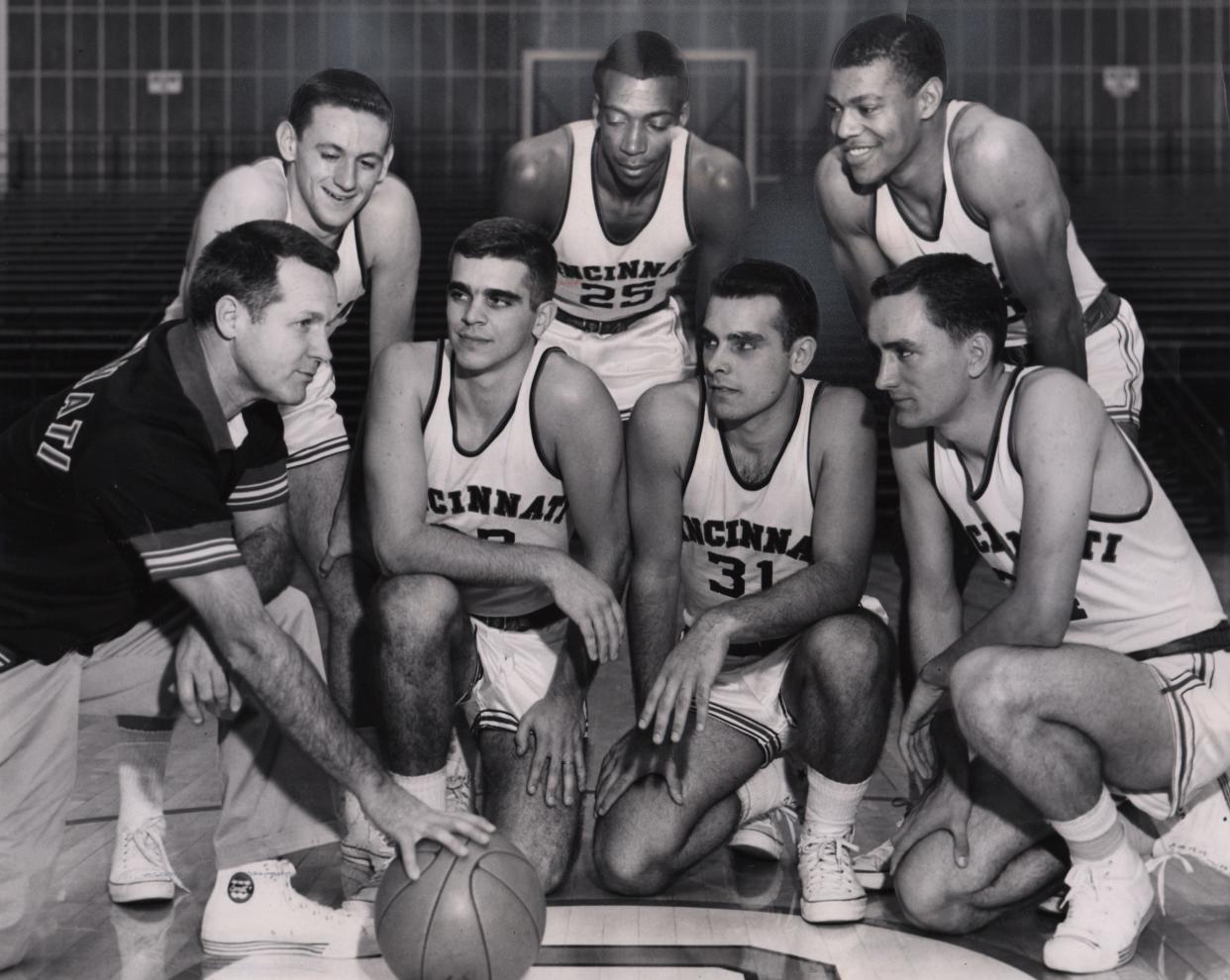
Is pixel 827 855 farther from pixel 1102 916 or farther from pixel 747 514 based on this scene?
pixel 747 514

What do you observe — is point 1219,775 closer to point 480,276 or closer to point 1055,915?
point 1055,915

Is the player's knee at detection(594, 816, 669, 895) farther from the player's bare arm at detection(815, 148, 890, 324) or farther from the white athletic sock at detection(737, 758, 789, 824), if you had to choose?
the player's bare arm at detection(815, 148, 890, 324)

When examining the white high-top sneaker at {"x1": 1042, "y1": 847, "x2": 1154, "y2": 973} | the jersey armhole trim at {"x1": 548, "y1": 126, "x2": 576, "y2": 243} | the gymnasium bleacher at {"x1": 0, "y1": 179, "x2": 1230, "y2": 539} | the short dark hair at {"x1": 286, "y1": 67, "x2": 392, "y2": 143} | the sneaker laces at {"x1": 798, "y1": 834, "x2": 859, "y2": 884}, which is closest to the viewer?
the white high-top sneaker at {"x1": 1042, "y1": 847, "x2": 1154, "y2": 973}

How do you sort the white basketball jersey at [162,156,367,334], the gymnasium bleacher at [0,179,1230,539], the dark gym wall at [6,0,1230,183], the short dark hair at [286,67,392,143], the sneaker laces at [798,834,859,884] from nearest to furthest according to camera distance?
the sneaker laces at [798,834,859,884] → the short dark hair at [286,67,392,143] → the white basketball jersey at [162,156,367,334] → the gymnasium bleacher at [0,179,1230,539] → the dark gym wall at [6,0,1230,183]

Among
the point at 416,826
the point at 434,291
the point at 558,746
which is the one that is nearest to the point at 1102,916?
the point at 558,746

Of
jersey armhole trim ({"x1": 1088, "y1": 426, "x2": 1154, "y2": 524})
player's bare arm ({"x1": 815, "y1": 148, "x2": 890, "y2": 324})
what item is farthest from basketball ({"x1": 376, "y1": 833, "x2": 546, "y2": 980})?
player's bare arm ({"x1": 815, "y1": 148, "x2": 890, "y2": 324})

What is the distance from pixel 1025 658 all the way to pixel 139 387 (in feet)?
5.75

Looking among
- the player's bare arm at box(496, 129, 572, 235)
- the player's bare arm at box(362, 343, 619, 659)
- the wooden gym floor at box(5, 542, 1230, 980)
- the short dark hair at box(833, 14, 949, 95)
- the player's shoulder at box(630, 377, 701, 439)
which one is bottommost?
the wooden gym floor at box(5, 542, 1230, 980)

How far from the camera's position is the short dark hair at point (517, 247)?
3.44 m

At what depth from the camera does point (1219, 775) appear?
3.10m

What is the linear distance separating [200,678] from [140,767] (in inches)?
20.0

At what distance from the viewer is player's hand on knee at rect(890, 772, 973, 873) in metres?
3.19

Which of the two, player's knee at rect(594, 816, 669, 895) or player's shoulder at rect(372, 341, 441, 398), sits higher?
player's shoulder at rect(372, 341, 441, 398)

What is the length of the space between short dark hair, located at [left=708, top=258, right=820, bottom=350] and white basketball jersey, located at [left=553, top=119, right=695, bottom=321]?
719 mm
